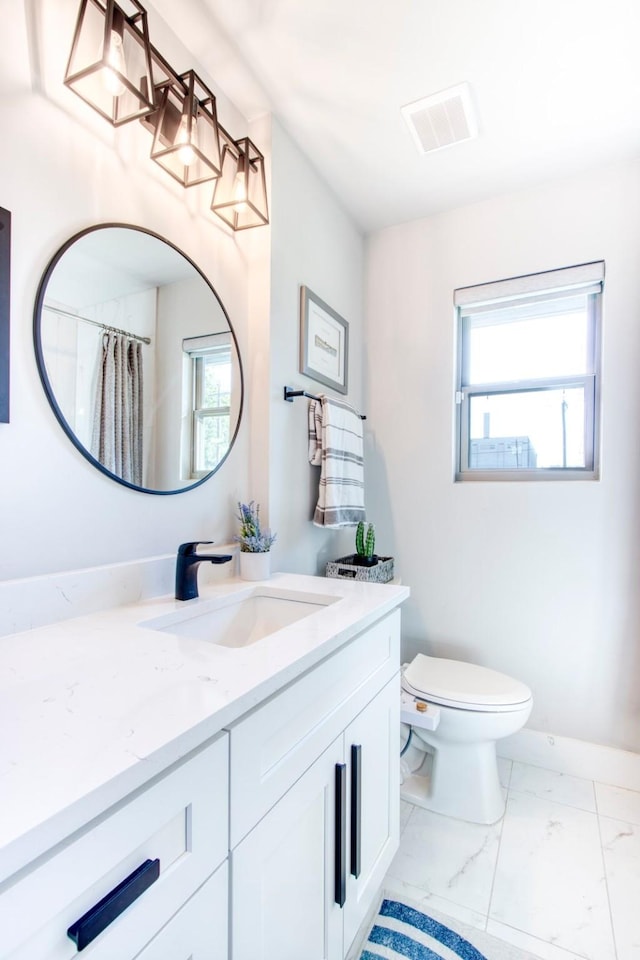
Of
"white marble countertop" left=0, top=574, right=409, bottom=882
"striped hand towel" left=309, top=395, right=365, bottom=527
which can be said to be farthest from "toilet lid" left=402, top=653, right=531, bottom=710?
"white marble countertop" left=0, top=574, right=409, bottom=882

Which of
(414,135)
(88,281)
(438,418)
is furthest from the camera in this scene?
(438,418)

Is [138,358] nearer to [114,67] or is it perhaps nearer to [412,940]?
[114,67]

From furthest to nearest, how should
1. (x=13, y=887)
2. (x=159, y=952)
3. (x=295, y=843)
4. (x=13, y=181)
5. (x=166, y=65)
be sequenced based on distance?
(x=166, y=65) < (x=13, y=181) < (x=295, y=843) < (x=159, y=952) < (x=13, y=887)

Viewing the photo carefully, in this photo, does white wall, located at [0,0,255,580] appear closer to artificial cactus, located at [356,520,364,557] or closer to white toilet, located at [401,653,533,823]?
artificial cactus, located at [356,520,364,557]

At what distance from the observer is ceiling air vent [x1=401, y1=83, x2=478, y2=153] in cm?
141

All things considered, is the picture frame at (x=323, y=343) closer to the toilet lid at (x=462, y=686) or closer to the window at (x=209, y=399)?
the window at (x=209, y=399)

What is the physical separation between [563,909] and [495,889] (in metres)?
0.17

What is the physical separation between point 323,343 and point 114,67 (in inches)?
41.1

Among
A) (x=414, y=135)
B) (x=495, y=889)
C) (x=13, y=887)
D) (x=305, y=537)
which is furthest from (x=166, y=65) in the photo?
(x=495, y=889)

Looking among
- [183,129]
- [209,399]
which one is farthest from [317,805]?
[183,129]

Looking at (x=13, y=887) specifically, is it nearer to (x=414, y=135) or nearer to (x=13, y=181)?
(x=13, y=181)

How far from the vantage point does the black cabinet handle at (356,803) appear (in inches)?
37.2

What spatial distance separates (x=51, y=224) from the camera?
→ 3.06 feet

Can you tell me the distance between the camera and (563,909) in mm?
1202
